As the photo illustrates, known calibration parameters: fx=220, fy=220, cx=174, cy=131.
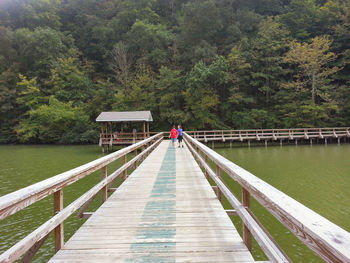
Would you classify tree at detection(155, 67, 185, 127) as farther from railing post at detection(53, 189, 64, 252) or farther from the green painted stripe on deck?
railing post at detection(53, 189, 64, 252)

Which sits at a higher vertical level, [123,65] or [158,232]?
[123,65]

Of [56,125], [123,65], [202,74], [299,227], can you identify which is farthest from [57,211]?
[123,65]

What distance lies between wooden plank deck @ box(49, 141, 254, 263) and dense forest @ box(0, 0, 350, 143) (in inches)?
912

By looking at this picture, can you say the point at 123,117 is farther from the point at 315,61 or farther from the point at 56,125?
the point at 315,61

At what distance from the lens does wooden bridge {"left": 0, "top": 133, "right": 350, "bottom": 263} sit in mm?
1264

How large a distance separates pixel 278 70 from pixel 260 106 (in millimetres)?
5089

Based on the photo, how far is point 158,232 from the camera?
8.85 feet

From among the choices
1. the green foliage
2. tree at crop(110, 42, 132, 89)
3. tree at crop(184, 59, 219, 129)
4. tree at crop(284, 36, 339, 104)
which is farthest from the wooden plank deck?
tree at crop(110, 42, 132, 89)

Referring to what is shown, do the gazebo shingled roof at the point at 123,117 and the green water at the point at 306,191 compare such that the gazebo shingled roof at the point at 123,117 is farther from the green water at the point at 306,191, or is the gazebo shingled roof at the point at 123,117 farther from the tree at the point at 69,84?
the tree at the point at 69,84

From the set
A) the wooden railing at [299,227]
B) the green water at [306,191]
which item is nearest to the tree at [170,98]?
the green water at [306,191]

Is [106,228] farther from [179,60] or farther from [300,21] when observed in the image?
[300,21]

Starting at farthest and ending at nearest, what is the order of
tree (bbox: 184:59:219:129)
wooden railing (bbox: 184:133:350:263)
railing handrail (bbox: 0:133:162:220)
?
tree (bbox: 184:59:219:129) → railing handrail (bbox: 0:133:162:220) → wooden railing (bbox: 184:133:350:263)

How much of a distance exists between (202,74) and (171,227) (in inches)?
959

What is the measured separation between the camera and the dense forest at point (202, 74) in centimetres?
2652
